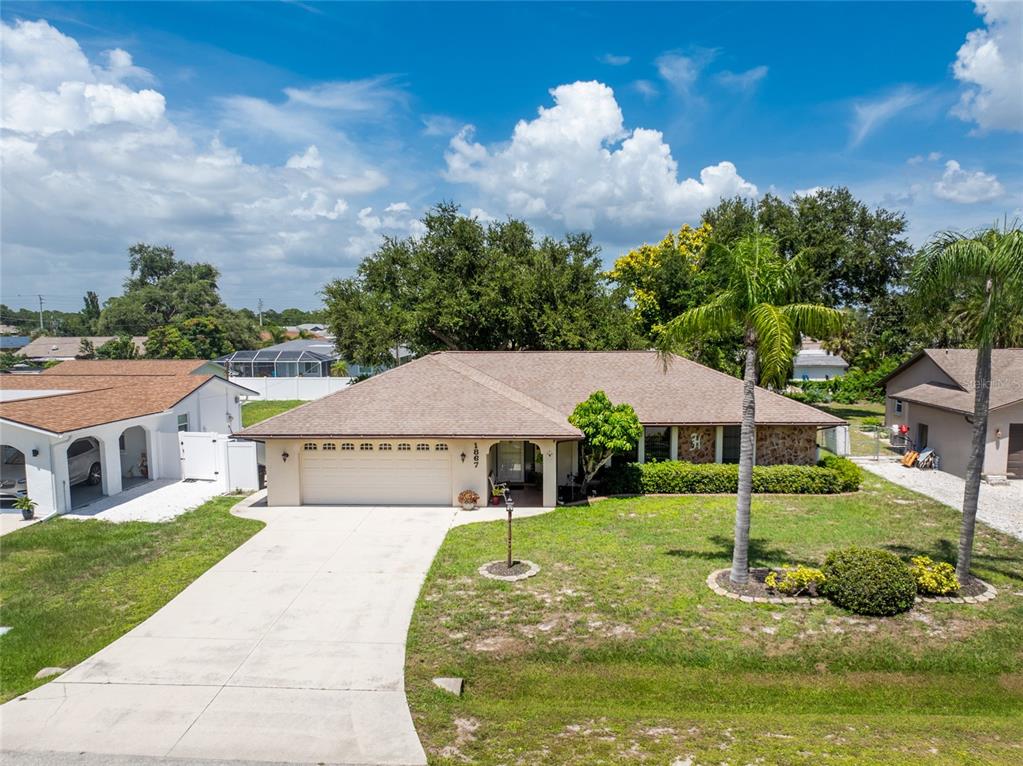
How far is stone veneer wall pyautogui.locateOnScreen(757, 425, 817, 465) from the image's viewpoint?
21.7 m

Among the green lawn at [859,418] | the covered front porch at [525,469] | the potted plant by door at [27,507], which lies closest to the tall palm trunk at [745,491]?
the covered front porch at [525,469]

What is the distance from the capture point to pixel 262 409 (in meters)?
41.6

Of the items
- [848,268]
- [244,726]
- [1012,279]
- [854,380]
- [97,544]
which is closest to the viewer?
[244,726]

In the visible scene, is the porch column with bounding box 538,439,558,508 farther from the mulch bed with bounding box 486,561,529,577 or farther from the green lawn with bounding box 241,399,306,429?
the green lawn with bounding box 241,399,306,429

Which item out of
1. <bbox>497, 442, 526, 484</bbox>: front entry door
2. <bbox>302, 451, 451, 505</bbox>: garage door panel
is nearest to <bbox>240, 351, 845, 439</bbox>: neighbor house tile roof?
<bbox>302, 451, 451, 505</bbox>: garage door panel

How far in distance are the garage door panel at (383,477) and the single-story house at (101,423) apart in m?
6.54

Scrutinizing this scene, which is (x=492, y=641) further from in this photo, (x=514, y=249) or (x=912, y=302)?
(x=514, y=249)

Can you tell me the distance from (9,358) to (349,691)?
87871 mm

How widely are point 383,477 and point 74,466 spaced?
1115cm

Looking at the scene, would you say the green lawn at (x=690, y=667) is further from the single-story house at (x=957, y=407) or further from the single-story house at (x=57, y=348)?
the single-story house at (x=57, y=348)

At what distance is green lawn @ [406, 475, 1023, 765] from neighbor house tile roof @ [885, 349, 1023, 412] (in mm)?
9535

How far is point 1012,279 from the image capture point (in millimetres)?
11328

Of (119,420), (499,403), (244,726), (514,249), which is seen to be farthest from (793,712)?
(514,249)

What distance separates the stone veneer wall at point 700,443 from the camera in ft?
71.4
